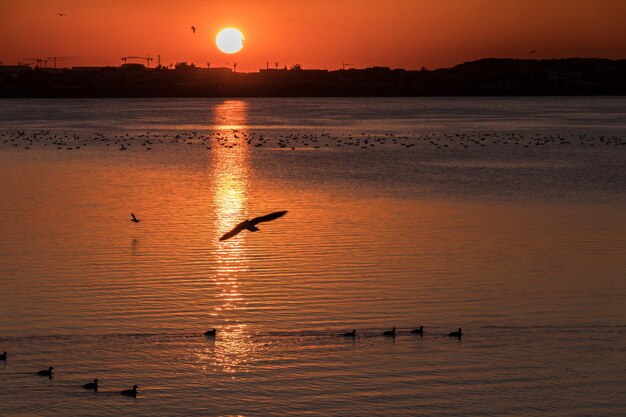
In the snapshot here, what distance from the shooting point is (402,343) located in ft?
67.4

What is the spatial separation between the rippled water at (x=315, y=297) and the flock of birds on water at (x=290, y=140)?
1246 inches

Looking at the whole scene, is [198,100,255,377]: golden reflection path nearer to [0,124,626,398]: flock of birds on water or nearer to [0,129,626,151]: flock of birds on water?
[0,129,626,151]: flock of birds on water

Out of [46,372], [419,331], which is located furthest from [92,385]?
[419,331]

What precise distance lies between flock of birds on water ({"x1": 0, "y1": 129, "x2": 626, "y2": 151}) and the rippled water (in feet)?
104

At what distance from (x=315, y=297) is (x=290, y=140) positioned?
222 feet

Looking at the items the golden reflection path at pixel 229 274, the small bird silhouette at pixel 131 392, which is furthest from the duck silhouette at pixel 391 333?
the small bird silhouette at pixel 131 392

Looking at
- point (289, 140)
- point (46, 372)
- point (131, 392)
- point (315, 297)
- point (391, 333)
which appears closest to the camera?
point (131, 392)

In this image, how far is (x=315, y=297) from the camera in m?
24.1

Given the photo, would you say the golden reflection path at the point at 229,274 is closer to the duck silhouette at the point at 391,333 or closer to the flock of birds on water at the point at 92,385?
the flock of birds on water at the point at 92,385

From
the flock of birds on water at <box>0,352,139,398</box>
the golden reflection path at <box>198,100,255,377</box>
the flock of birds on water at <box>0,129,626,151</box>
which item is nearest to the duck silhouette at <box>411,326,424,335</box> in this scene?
the golden reflection path at <box>198,100,255,377</box>

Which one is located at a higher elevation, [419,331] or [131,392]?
[419,331]

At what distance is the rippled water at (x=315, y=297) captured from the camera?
18.1 meters

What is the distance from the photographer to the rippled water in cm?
1808

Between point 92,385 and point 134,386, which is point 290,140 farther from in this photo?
point 134,386
